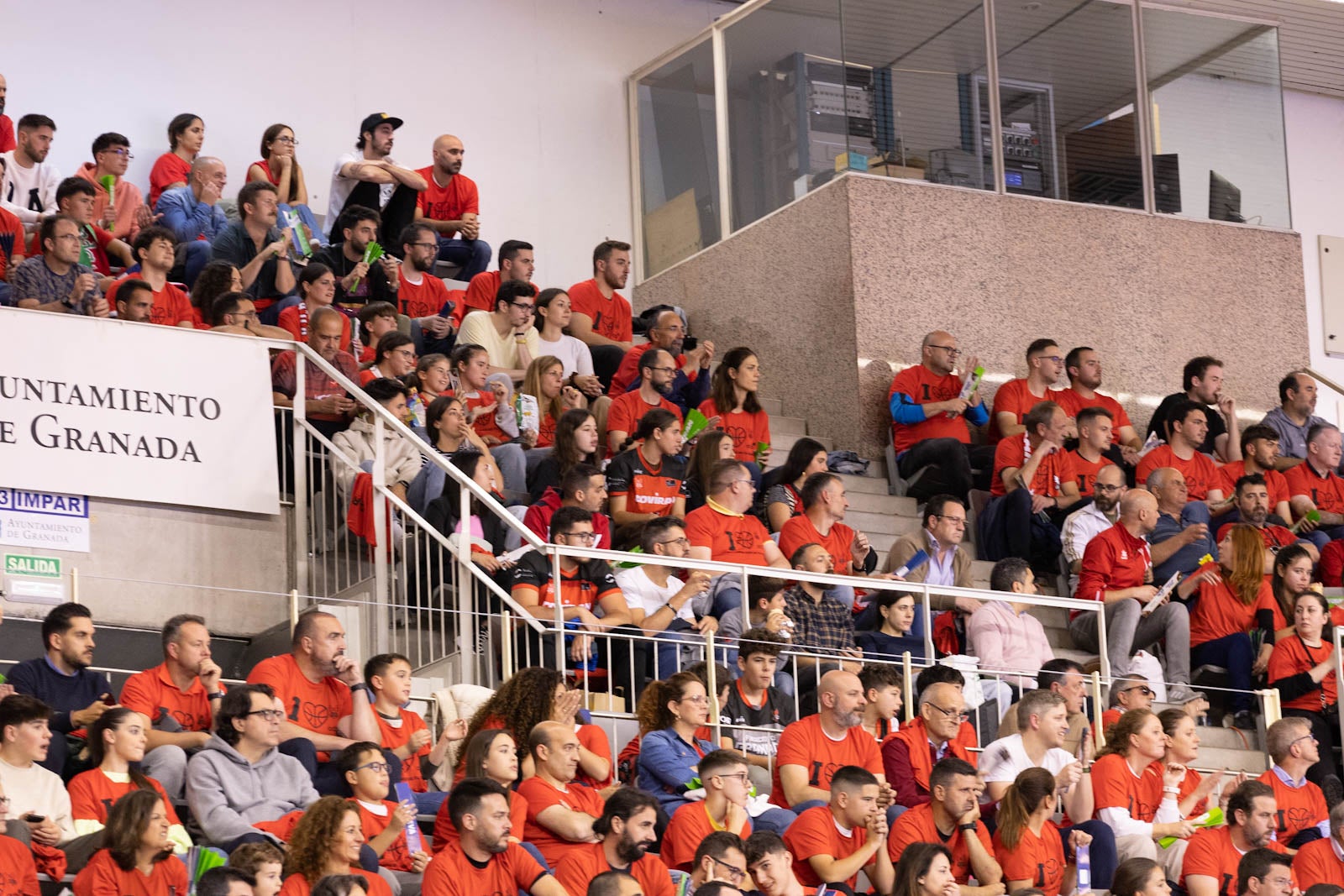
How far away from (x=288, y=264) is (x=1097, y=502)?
4.43m

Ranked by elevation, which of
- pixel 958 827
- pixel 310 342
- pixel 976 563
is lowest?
pixel 958 827

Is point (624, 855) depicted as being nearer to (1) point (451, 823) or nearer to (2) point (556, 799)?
(2) point (556, 799)

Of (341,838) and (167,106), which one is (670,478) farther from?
(167,106)

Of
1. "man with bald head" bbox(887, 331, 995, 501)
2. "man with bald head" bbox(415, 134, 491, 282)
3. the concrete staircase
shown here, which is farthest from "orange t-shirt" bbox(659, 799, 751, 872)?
"man with bald head" bbox(415, 134, 491, 282)

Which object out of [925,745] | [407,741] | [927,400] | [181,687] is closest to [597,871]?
[407,741]

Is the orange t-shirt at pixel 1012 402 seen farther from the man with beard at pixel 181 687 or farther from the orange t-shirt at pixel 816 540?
the man with beard at pixel 181 687

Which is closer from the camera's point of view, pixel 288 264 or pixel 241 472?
pixel 241 472

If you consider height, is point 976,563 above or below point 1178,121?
below

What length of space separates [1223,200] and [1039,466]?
3.54 m

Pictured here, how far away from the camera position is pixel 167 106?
14.6 meters

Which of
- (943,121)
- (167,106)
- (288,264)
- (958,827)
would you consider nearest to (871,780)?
(958,827)

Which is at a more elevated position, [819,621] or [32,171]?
[32,171]

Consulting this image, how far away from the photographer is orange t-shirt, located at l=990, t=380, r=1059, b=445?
1359 cm

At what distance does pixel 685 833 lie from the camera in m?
8.62
